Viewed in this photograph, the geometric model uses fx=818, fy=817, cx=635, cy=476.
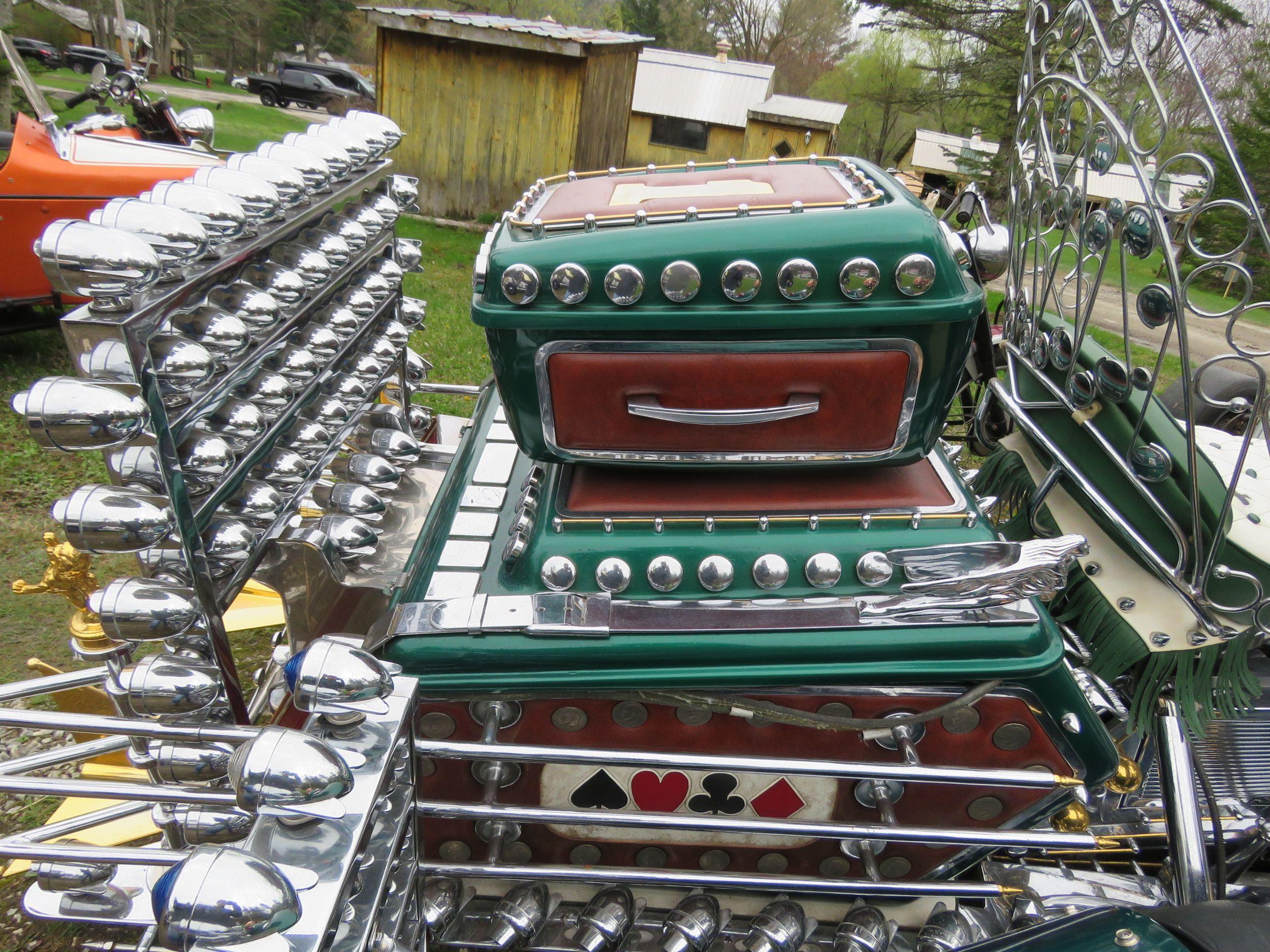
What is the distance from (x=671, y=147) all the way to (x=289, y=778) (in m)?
21.4

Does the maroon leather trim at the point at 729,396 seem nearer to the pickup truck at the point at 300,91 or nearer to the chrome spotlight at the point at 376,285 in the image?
the chrome spotlight at the point at 376,285

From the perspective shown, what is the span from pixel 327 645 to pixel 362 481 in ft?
4.20

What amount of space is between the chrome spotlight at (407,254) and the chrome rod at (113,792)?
221 centimetres

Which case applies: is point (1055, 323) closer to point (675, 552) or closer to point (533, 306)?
point (675, 552)

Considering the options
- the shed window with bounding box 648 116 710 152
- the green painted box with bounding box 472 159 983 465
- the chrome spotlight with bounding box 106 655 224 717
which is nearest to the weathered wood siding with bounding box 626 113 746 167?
the shed window with bounding box 648 116 710 152

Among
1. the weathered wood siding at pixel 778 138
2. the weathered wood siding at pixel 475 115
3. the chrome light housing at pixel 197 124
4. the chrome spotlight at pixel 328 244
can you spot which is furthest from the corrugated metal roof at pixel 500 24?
the chrome spotlight at pixel 328 244

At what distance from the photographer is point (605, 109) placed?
1208cm

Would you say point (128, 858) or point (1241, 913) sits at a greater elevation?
point (1241, 913)

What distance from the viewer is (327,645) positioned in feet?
4.51

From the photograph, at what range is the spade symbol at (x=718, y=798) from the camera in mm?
1936

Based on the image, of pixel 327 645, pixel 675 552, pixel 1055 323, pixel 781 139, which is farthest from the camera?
pixel 781 139

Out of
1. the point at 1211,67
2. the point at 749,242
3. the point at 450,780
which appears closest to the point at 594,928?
the point at 450,780

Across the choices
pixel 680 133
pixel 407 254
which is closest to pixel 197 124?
pixel 407 254

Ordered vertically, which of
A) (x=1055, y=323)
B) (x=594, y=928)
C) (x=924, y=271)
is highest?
(x=924, y=271)
